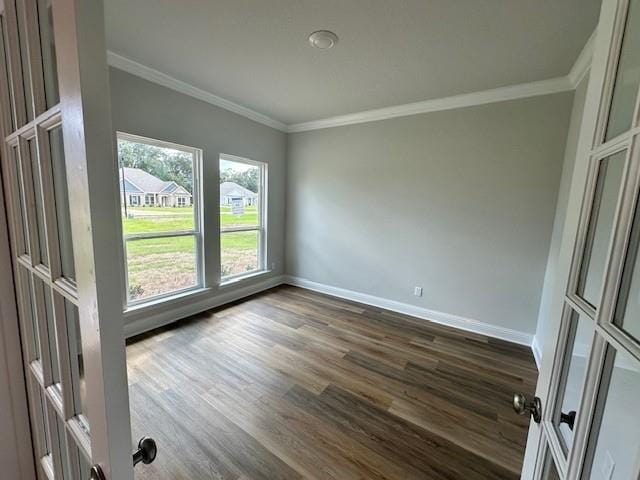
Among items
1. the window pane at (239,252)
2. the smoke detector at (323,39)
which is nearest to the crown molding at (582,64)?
the smoke detector at (323,39)

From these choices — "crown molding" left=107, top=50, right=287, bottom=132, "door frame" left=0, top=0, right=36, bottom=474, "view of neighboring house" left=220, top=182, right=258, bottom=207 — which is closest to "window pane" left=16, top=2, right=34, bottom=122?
"door frame" left=0, top=0, right=36, bottom=474

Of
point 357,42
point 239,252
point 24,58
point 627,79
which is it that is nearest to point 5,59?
point 24,58

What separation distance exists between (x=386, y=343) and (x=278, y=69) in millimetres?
2985

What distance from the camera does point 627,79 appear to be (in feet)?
1.82

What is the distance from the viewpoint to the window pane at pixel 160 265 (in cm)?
273

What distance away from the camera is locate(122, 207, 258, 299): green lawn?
8.86 ft

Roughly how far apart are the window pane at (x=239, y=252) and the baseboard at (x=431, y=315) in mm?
955

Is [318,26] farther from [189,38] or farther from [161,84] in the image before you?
[161,84]

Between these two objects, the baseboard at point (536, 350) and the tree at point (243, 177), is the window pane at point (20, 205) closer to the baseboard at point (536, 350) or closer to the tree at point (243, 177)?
the tree at point (243, 177)

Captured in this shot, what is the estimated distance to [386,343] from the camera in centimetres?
274

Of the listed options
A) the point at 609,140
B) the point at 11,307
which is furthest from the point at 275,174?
the point at 609,140

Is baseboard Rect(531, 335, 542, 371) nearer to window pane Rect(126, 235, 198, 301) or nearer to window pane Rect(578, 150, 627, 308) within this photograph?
window pane Rect(578, 150, 627, 308)

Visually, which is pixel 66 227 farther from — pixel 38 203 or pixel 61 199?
pixel 38 203

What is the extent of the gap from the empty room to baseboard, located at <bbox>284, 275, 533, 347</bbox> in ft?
0.10
